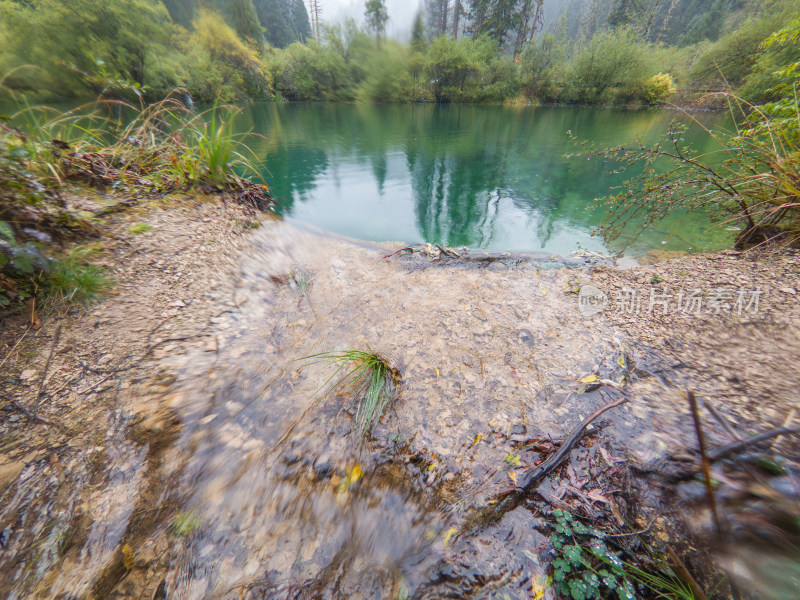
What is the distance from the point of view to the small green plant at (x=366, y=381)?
1.70 m

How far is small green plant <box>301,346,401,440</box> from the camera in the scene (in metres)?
1.70

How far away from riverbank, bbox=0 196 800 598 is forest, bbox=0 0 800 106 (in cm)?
1536

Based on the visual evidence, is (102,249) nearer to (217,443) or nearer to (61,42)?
(217,443)

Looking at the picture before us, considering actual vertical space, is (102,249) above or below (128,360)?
above

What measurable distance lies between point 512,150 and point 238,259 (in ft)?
36.1

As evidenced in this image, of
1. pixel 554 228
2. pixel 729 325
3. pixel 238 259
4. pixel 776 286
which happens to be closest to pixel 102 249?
pixel 238 259

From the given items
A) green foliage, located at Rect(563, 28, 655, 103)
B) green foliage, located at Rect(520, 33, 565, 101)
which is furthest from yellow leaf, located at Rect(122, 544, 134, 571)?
green foliage, located at Rect(520, 33, 565, 101)

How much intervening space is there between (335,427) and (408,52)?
1454 inches

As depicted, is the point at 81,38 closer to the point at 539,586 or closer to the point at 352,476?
the point at 352,476

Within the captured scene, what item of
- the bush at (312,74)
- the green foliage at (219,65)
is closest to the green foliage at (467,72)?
the bush at (312,74)

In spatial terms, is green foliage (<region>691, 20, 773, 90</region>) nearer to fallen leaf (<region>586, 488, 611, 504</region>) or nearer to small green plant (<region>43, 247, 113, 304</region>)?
fallen leaf (<region>586, 488, 611, 504</region>)

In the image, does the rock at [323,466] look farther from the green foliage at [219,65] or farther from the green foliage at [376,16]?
the green foliage at [376,16]

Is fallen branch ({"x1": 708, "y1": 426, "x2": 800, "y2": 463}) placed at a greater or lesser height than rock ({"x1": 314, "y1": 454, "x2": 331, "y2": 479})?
greater

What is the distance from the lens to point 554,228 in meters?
5.53
